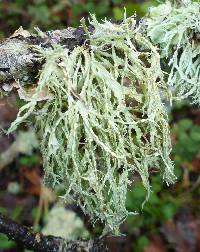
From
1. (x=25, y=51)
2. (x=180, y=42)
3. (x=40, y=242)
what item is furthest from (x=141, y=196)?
(x=25, y=51)

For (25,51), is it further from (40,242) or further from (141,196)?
(141,196)

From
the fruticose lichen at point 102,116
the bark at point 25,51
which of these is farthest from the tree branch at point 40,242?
the bark at point 25,51

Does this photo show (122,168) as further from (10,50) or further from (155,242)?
(155,242)

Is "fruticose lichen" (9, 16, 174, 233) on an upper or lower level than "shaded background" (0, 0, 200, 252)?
upper

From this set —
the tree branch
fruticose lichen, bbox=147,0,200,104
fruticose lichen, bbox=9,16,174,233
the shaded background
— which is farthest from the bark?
the shaded background

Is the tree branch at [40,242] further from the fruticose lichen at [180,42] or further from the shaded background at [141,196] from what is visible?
the shaded background at [141,196]

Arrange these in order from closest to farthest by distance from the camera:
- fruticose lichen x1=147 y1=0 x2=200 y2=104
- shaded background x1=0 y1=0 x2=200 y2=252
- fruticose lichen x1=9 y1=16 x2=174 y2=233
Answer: fruticose lichen x1=9 y1=16 x2=174 y2=233
fruticose lichen x1=147 y1=0 x2=200 y2=104
shaded background x1=0 y1=0 x2=200 y2=252

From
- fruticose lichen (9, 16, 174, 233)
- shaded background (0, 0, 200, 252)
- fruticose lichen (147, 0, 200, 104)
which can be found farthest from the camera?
shaded background (0, 0, 200, 252)

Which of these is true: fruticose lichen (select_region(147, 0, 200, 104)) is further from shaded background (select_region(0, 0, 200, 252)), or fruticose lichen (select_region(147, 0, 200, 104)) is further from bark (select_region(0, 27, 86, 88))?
Answer: shaded background (select_region(0, 0, 200, 252))

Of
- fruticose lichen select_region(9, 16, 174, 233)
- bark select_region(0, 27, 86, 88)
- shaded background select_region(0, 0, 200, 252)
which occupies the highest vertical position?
bark select_region(0, 27, 86, 88)
